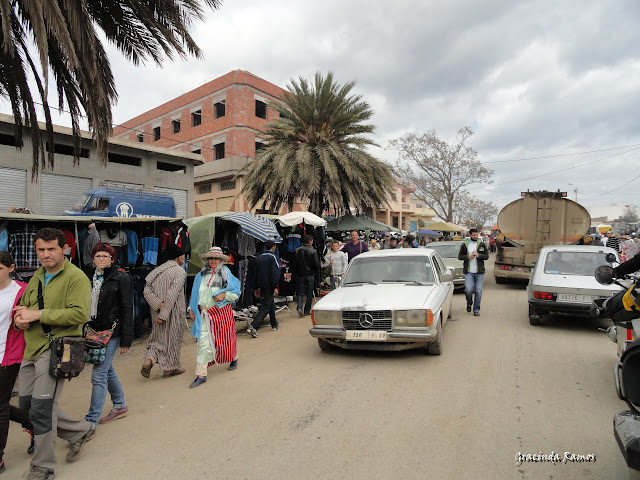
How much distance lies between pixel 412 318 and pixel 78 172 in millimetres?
17505

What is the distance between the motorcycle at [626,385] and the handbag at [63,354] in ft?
11.2

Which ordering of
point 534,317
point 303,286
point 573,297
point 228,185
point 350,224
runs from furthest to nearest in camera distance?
point 228,185
point 350,224
point 303,286
point 534,317
point 573,297

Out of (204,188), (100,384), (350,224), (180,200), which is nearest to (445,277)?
(100,384)

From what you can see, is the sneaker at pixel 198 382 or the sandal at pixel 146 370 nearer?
the sneaker at pixel 198 382

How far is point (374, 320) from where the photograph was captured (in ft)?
17.9

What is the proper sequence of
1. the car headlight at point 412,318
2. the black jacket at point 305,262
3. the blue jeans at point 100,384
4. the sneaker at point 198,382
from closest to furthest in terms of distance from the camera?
the blue jeans at point 100,384 < the sneaker at point 198,382 < the car headlight at point 412,318 < the black jacket at point 305,262

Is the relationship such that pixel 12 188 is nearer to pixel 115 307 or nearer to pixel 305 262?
pixel 305 262

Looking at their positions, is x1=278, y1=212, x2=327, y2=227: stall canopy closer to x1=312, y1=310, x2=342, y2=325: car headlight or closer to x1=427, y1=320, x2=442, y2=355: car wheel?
x1=312, y1=310, x2=342, y2=325: car headlight

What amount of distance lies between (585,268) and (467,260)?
2.26 meters

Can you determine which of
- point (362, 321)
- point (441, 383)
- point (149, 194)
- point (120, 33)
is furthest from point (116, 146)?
point (441, 383)

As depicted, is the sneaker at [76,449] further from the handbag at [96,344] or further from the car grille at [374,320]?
the car grille at [374,320]

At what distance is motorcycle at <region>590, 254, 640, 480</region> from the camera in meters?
1.90

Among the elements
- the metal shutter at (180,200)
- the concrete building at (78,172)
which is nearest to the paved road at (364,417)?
the concrete building at (78,172)

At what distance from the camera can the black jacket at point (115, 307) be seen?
3775 millimetres
